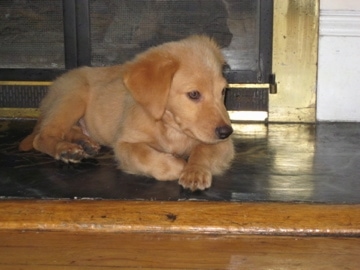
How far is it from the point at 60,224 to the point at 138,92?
57cm

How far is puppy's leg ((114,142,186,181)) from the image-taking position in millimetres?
2383

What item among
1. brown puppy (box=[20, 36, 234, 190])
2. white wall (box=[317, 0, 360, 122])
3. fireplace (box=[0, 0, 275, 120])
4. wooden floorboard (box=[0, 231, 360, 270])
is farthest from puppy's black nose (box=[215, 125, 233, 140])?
white wall (box=[317, 0, 360, 122])

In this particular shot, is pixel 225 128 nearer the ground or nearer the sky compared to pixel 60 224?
nearer the sky

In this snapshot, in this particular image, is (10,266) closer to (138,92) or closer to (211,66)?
(138,92)

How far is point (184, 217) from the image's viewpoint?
209 cm

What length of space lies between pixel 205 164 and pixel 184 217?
36 centimetres

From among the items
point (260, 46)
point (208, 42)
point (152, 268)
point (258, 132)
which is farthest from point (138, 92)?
point (260, 46)

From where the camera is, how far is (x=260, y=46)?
3.63 meters

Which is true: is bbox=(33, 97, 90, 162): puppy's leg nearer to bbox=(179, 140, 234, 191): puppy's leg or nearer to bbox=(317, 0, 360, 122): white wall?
bbox=(179, 140, 234, 191): puppy's leg

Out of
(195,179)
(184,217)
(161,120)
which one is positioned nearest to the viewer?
(184,217)

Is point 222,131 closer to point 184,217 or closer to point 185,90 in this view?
point 185,90

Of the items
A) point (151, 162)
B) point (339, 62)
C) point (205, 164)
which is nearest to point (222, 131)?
point (205, 164)

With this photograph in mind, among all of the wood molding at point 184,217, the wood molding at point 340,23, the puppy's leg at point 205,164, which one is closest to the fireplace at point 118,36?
the wood molding at point 340,23

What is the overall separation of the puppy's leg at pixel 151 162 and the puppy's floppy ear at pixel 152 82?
144 mm
